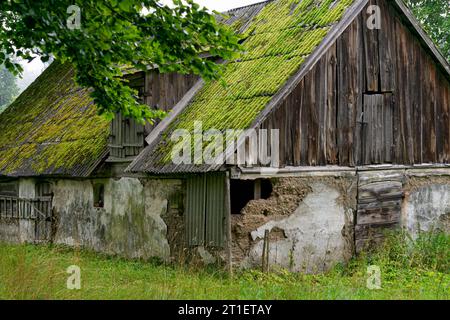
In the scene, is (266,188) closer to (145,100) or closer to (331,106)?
(331,106)

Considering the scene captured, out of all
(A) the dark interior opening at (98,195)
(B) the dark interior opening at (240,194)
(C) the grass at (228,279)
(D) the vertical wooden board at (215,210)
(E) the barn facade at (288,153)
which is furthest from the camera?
(A) the dark interior opening at (98,195)

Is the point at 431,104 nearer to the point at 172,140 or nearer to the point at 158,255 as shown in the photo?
the point at 172,140

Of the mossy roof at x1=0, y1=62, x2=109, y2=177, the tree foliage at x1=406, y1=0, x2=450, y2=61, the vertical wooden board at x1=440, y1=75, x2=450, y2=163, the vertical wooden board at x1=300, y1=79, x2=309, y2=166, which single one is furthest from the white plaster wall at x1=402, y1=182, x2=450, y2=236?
the tree foliage at x1=406, y1=0, x2=450, y2=61

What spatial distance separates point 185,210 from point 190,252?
2.72ft

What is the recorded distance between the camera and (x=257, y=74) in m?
12.9

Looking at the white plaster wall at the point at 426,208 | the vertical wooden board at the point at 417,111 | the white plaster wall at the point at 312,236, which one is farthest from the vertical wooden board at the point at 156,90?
the white plaster wall at the point at 426,208

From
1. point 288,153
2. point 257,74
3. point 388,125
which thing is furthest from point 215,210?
point 388,125

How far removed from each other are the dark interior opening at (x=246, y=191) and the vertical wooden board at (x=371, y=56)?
3153mm

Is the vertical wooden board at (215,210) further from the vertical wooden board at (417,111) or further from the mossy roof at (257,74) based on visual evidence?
the vertical wooden board at (417,111)

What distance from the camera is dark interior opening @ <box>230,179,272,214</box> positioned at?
11.9 metres

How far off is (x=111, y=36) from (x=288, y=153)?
3947 mm

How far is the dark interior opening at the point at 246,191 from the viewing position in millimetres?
11901

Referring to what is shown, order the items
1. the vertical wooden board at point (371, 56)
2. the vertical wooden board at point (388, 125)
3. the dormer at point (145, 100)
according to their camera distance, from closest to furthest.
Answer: the vertical wooden board at point (371, 56)
the dormer at point (145, 100)
the vertical wooden board at point (388, 125)
